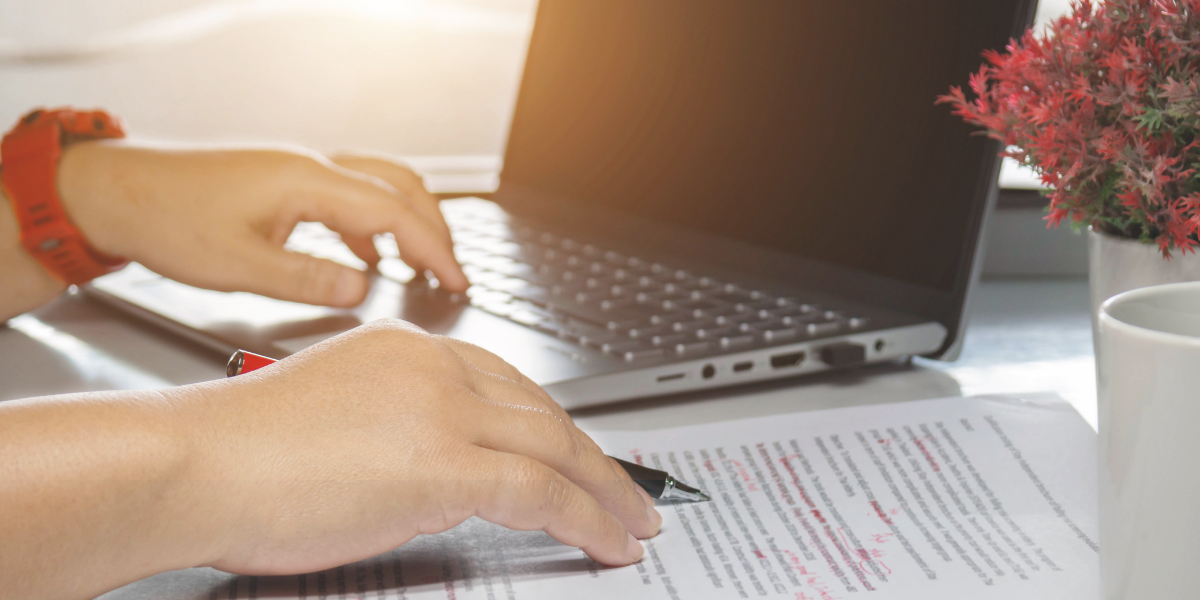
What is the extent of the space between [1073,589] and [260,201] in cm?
60

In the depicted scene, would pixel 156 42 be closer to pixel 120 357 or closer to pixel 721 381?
pixel 120 357

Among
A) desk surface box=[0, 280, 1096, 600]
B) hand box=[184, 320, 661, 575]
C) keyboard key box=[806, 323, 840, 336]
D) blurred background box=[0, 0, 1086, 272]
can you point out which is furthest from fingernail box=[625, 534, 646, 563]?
blurred background box=[0, 0, 1086, 272]

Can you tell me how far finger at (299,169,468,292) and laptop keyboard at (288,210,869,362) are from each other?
0.03 m

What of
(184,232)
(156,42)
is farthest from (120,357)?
(156,42)

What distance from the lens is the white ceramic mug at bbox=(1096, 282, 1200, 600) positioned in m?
0.30

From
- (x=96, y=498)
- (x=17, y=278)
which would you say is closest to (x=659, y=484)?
(x=96, y=498)

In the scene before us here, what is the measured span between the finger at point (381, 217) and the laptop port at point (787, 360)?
0.84 feet

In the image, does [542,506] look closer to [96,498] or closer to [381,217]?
[96,498]

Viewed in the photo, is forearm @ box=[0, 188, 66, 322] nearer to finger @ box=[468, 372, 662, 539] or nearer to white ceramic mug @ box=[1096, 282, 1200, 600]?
finger @ box=[468, 372, 662, 539]

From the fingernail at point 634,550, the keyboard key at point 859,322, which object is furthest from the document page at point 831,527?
the keyboard key at point 859,322

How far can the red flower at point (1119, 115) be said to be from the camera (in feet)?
1.50

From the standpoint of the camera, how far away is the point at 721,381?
0.61 metres

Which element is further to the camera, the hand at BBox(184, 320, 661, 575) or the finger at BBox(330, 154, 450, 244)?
the finger at BBox(330, 154, 450, 244)

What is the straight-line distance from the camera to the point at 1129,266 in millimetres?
513
